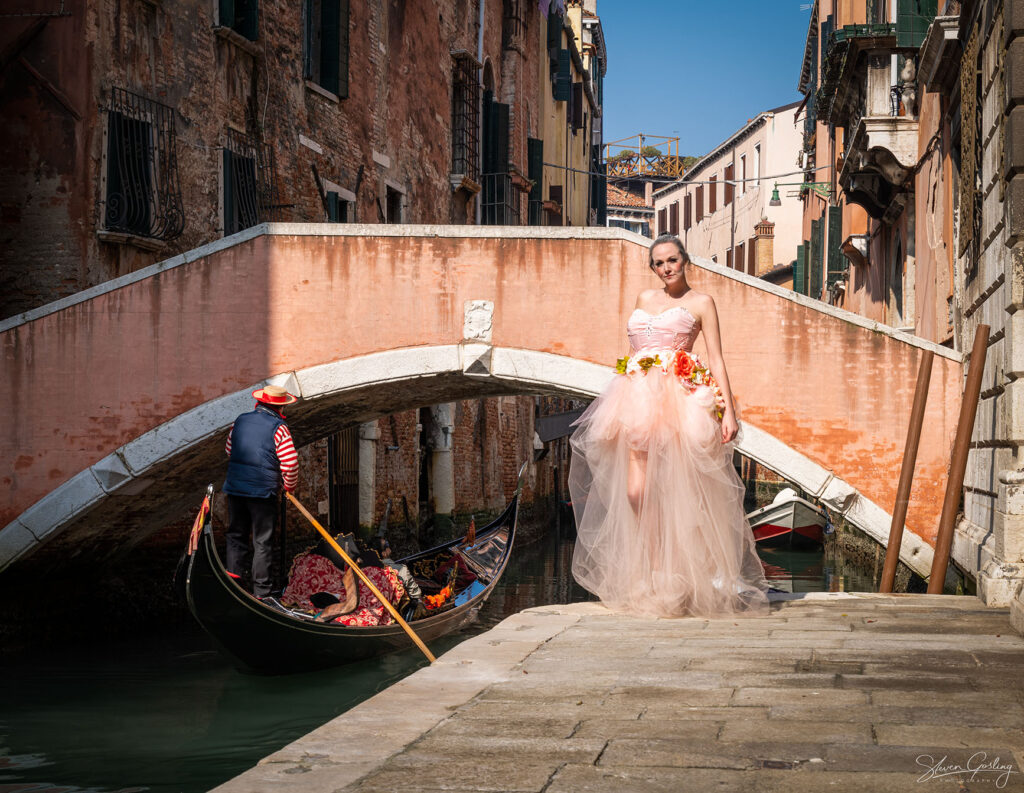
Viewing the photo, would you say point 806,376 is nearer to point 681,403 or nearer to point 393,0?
point 681,403

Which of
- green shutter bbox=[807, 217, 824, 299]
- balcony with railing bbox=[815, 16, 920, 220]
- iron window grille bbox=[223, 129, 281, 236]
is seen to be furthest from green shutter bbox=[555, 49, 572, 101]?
iron window grille bbox=[223, 129, 281, 236]

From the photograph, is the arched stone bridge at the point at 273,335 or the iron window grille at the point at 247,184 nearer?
the arched stone bridge at the point at 273,335

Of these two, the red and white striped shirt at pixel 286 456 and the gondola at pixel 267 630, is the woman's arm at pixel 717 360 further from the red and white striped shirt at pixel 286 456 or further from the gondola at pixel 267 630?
the red and white striped shirt at pixel 286 456

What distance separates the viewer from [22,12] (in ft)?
27.2

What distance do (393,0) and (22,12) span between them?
5568 millimetres

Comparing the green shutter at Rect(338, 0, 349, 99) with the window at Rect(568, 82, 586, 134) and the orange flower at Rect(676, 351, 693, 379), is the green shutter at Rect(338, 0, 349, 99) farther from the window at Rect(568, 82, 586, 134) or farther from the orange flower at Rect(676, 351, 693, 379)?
the window at Rect(568, 82, 586, 134)

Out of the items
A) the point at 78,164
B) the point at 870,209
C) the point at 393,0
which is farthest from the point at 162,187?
the point at 870,209

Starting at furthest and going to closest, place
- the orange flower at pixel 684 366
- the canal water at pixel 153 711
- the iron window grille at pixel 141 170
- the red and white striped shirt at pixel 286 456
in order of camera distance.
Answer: the iron window grille at pixel 141 170
the red and white striped shirt at pixel 286 456
the canal water at pixel 153 711
the orange flower at pixel 684 366

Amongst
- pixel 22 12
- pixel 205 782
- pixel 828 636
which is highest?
pixel 22 12

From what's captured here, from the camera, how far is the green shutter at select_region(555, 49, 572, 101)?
20938mm

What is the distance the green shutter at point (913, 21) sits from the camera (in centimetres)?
865

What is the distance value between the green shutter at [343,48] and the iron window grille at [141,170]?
2.90 metres

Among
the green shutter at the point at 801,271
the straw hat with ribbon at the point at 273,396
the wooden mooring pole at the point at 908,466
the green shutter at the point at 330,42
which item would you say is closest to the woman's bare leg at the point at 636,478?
the wooden mooring pole at the point at 908,466

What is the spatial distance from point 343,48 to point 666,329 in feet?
26.5
